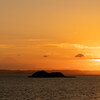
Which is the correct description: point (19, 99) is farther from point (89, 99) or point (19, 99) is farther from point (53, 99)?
point (89, 99)

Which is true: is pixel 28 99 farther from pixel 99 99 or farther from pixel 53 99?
pixel 99 99

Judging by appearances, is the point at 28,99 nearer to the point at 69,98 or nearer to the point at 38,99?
the point at 38,99

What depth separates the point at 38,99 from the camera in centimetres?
10819

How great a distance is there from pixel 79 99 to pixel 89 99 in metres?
3.36

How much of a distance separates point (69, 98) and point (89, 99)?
724 cm

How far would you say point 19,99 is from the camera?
109 meters

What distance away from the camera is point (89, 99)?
10919 cm

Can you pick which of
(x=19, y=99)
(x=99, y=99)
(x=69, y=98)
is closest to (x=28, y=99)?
(x=19, y=99)

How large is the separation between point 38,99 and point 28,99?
3.37 metres

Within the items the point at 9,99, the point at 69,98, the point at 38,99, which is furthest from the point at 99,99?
the point at 9,99

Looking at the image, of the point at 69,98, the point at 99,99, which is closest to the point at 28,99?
the point at 69,98

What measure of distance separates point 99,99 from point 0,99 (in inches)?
1288

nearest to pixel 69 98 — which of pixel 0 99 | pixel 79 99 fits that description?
pixel 79 99

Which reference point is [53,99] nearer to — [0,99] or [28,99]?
[28,99]
